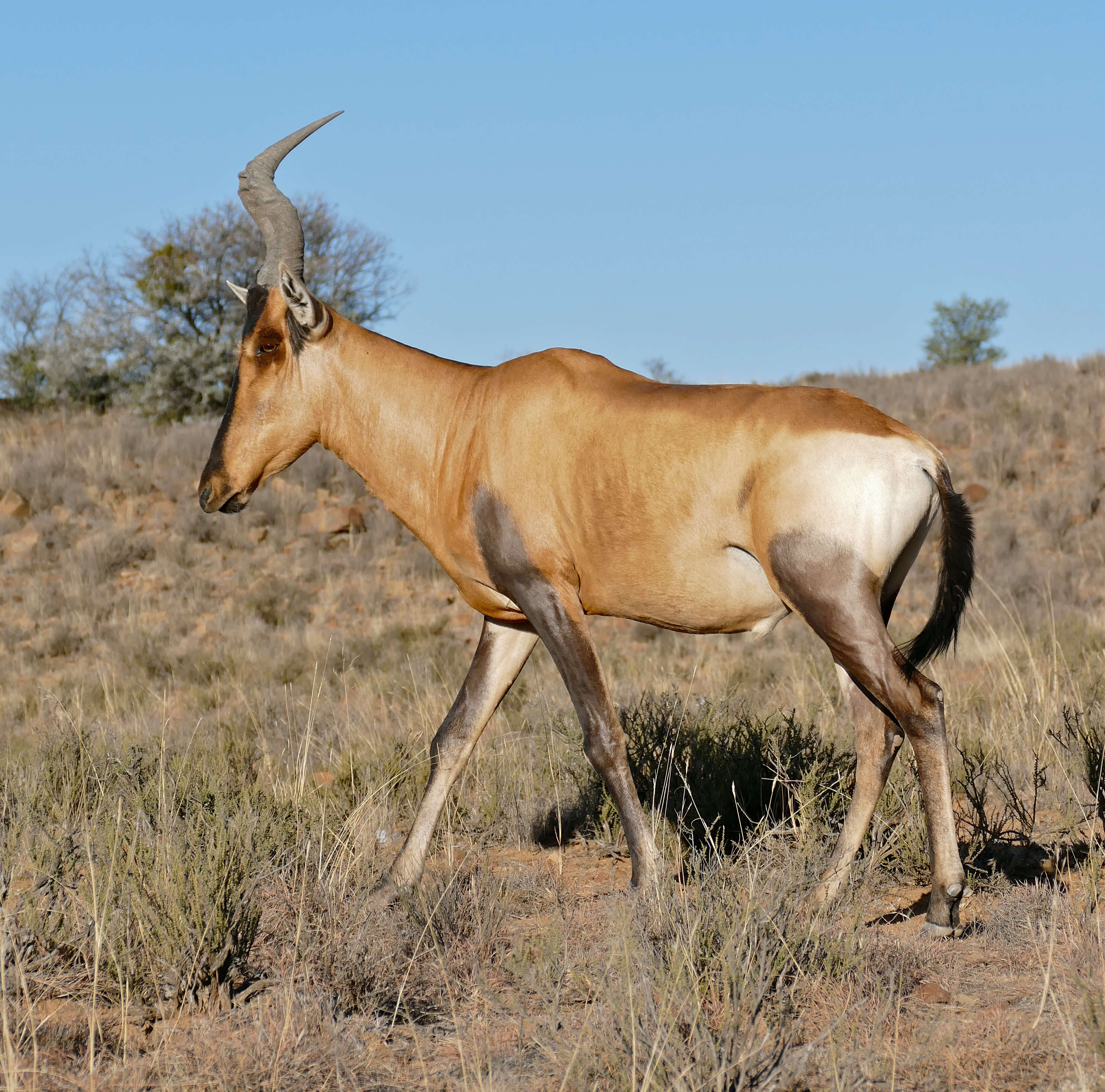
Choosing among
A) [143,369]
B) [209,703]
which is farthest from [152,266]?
[209,703]

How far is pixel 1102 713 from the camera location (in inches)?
291

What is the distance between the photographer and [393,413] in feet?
18.1

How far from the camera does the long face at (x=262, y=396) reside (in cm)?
544

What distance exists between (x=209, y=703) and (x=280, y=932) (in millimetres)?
7787

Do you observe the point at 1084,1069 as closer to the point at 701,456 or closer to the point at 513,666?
the point at 701,456

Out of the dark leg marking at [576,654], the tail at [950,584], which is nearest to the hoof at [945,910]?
the tail at [950,584]

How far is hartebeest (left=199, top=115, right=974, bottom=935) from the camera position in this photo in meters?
4.30

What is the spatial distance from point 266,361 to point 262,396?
17cm

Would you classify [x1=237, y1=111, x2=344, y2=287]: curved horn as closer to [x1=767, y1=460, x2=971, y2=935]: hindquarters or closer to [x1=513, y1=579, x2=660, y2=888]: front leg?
[x1=513, y1=579, x2=660, y2=888]: front leg

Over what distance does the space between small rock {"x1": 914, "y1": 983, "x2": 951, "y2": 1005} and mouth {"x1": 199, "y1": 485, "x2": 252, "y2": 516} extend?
11.9 ft

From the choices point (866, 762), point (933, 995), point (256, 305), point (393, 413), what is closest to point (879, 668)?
point (866, 762)

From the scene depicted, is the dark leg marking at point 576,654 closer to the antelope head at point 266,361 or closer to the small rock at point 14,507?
the antelope head at point 266,361

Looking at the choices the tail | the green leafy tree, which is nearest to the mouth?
the tail

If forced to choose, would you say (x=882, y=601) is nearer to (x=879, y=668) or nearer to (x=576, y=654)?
(x=879, y=668)
